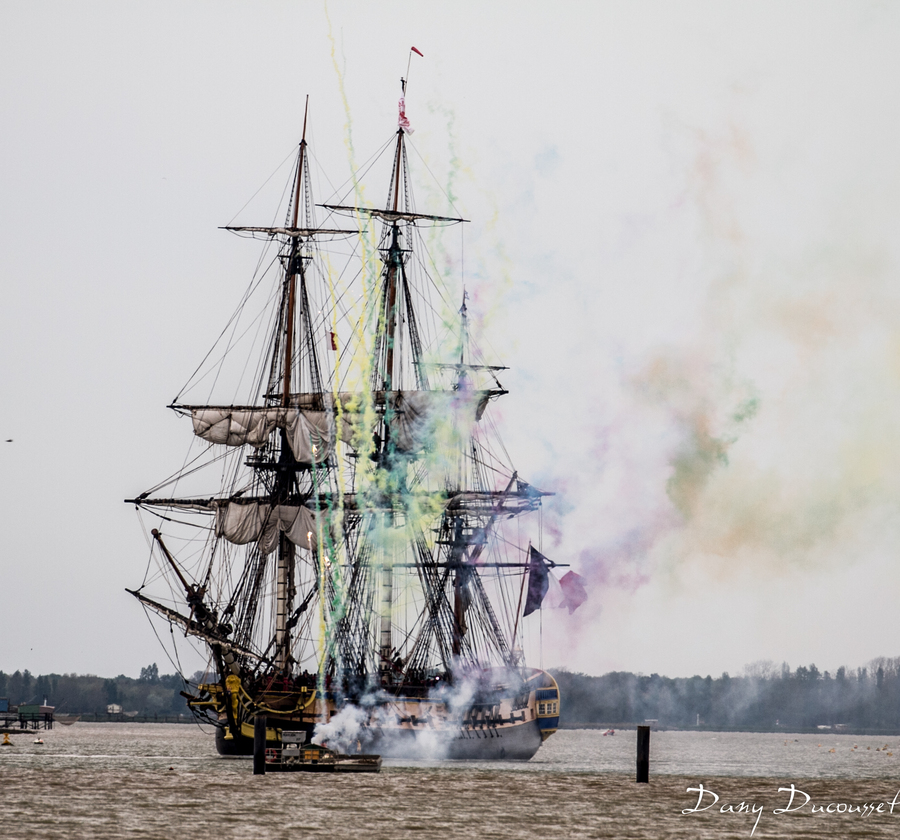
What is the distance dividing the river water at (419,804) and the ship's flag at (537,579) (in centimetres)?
1783

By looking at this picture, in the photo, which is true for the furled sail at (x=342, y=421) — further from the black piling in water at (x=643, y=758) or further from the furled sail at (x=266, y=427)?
the black piling in water at (x=643, y=758)

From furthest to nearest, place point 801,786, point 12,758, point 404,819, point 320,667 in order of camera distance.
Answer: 1. point 320,667
2. point 12,758
3. point 801,786
4. point 404,819

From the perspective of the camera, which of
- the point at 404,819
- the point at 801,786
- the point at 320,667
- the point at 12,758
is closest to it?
the point at 404,819

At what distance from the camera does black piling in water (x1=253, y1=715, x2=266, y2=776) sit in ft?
230

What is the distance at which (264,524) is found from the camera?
106 m

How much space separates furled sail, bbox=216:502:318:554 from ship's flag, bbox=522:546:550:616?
16.2 metres

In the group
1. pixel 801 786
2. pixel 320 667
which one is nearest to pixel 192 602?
pixel 320 667

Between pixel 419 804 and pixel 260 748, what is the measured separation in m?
15.2

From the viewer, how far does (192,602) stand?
98688 millimetres

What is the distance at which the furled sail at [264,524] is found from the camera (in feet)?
346

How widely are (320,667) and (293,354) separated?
84.4 ft

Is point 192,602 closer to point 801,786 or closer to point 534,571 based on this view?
point 534,571
